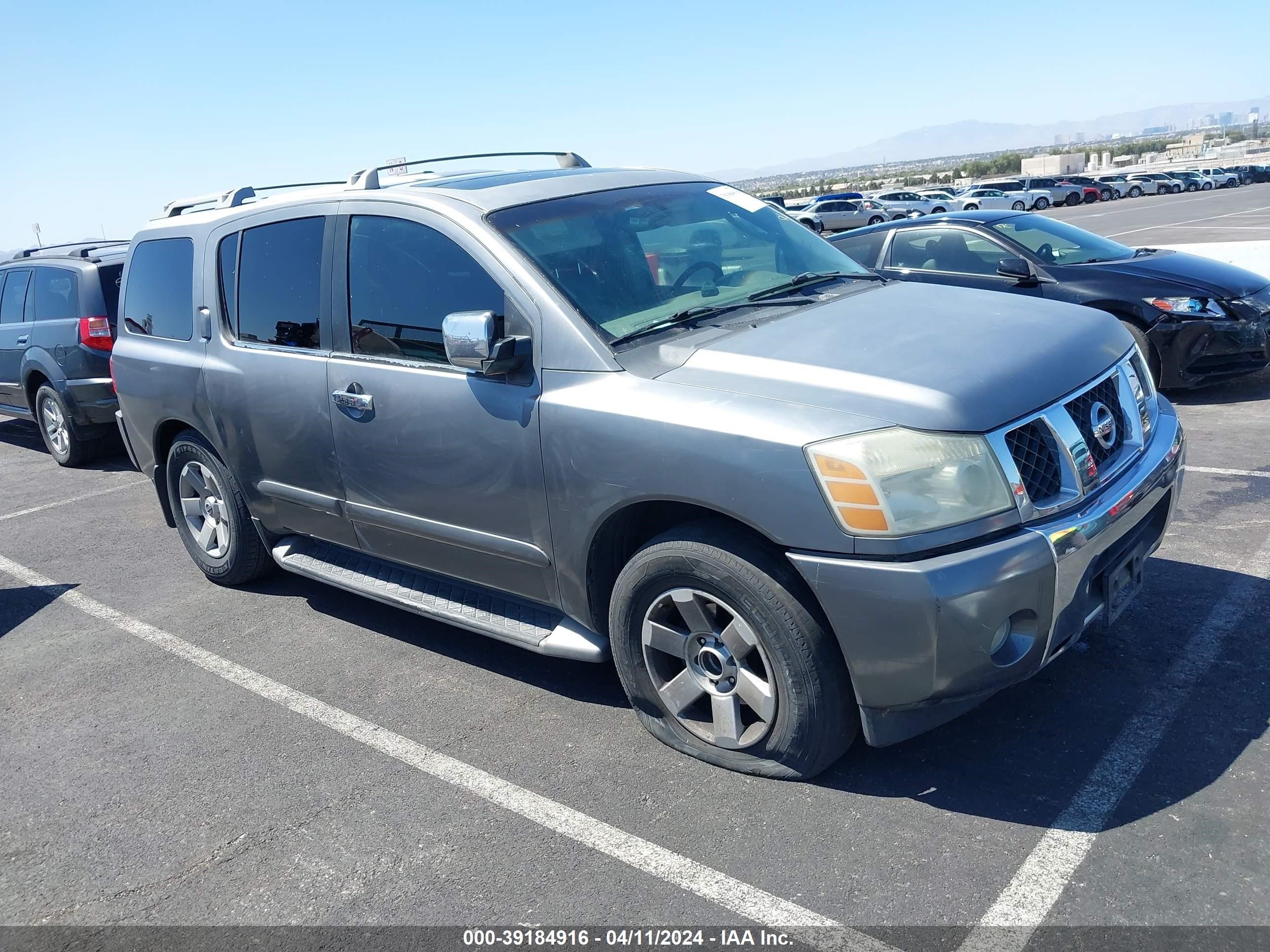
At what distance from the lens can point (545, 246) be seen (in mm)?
3799

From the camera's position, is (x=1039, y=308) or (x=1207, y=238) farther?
(x=1207, y=238)

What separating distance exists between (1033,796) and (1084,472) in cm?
99

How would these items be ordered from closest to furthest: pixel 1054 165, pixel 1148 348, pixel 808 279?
pixel 808 279
pixel 1148 348
pixel 1054 165

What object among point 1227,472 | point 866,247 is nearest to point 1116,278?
point 866,247

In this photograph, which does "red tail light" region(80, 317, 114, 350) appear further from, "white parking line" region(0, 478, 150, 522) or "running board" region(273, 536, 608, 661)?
"running board" region(273, 536, 608, 661)

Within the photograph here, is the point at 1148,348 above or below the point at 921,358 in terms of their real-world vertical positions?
below

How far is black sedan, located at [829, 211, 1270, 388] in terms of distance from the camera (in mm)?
7590

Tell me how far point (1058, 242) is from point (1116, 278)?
775 mm

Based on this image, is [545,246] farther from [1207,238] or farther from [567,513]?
[1207,238]

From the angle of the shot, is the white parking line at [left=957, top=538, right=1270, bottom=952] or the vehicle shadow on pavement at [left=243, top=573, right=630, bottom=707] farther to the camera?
the vehicle shadow on pavement at [left=243, top=573, right=630, bottom=707]

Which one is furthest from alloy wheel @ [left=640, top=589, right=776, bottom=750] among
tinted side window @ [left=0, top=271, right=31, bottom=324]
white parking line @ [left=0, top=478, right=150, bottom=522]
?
tinted side window @ [left=0, top=271, right=31, bottom=324]

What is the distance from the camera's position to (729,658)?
3.27 m

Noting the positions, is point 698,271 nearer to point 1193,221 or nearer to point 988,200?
point 1193,221

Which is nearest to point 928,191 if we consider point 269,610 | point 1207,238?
point 1207,238
